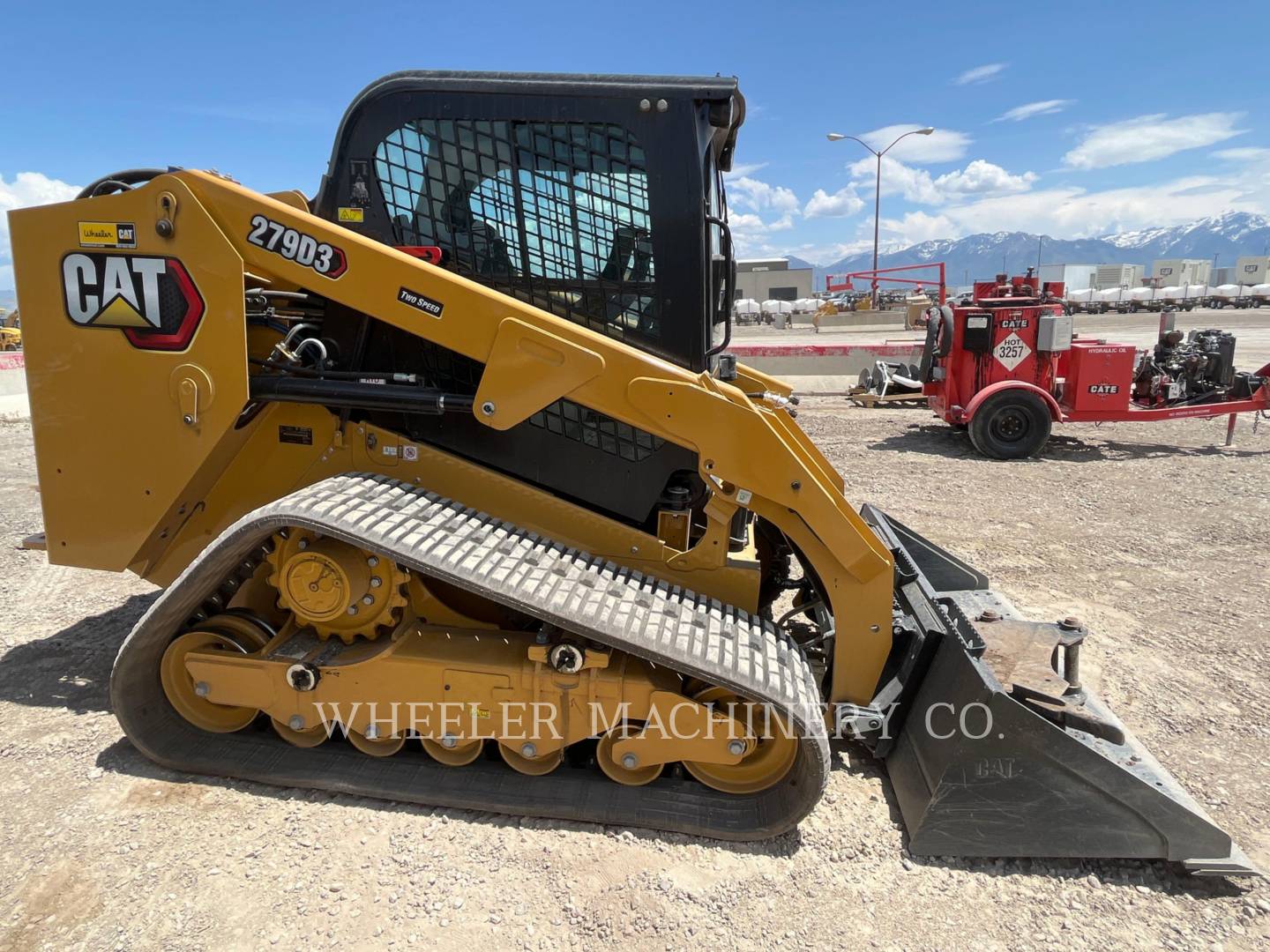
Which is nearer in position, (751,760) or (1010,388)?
(751,760)

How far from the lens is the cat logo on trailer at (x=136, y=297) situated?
3.03m

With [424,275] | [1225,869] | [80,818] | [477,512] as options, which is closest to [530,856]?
[477,512]

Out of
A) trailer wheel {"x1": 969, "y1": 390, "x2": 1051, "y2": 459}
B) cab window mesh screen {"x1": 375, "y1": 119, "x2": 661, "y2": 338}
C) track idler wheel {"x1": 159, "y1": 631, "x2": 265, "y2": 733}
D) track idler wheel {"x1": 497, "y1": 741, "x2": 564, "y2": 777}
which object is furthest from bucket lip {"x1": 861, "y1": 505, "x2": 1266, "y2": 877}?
trailer wheel {"x1": 969, "y1": 390, "x2": 1051, "y2": 459}

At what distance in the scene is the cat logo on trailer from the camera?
3031 millimetres

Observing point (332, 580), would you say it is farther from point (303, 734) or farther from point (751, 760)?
point (751, 760)

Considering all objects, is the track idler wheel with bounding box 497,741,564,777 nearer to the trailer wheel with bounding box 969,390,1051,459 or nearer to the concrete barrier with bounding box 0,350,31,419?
the trailer wheel with bounding box 969,390,1051,459

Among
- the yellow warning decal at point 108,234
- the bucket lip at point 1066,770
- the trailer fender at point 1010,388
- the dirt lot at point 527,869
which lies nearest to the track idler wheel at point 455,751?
the dirt lot at point 527,869

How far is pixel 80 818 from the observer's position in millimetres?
2867

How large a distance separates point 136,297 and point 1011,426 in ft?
31.4

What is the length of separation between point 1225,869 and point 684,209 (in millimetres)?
3050

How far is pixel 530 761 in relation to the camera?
3.04 meters

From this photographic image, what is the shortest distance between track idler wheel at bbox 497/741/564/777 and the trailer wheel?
8370 millimetres

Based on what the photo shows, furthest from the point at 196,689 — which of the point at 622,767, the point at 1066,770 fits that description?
the point at 1066,770

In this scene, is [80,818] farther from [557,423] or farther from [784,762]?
[784,762]
